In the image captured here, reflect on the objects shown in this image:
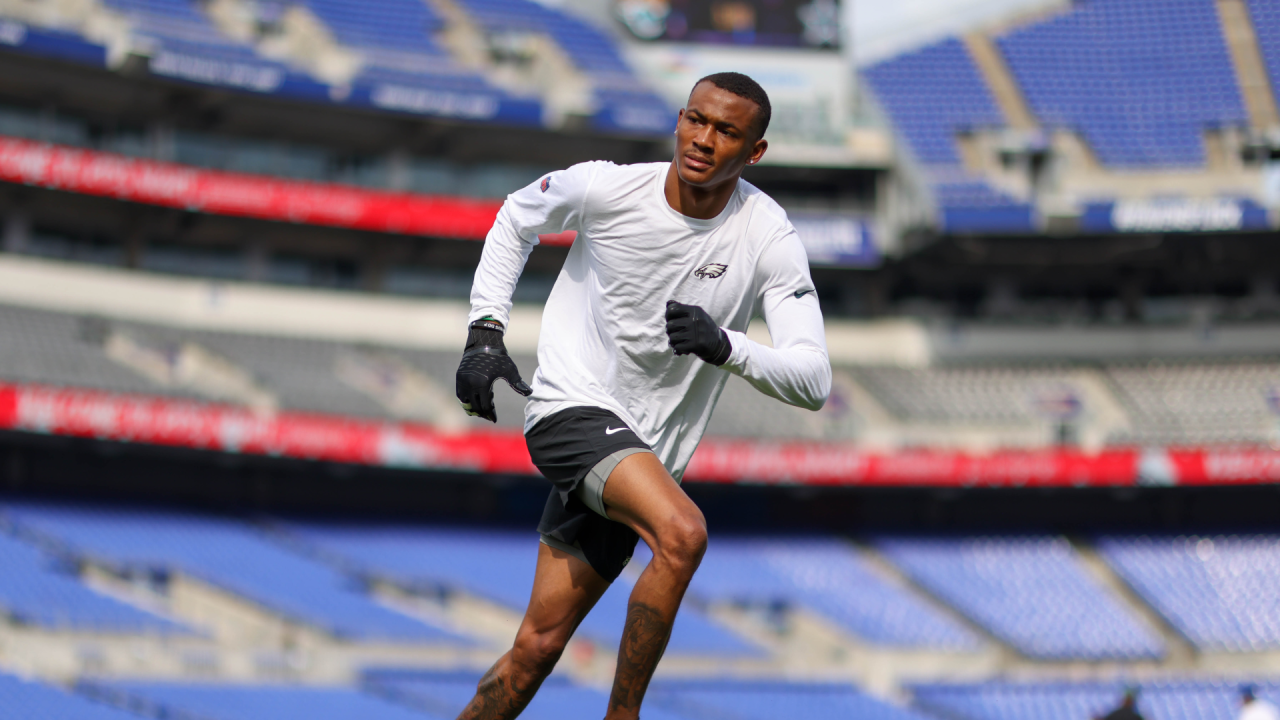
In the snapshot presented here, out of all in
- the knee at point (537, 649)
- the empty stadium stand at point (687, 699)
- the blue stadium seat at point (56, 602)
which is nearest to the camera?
the knee at point (537, 649)

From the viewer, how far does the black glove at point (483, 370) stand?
4.54m

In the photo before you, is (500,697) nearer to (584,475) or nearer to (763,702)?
(584,475)

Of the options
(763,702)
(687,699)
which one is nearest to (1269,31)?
(763,702)

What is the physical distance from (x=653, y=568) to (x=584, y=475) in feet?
1.57

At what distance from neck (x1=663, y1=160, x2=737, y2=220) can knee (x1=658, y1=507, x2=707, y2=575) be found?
46.1 inches

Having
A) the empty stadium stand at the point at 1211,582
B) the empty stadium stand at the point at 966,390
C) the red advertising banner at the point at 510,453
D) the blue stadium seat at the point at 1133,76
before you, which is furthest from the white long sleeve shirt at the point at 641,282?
the blue stadium seat at the point at 1133,76

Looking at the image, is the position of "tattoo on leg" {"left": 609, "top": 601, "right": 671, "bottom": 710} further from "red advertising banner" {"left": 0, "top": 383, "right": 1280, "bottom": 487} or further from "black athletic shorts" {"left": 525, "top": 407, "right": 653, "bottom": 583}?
"red advertising banner" {"left": 0, "top": 383, "right": 1280, "bottom": 487}

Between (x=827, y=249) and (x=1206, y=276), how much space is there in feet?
32.6

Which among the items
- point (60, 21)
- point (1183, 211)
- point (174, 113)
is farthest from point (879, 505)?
point (60, 21)

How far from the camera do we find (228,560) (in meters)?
24.0

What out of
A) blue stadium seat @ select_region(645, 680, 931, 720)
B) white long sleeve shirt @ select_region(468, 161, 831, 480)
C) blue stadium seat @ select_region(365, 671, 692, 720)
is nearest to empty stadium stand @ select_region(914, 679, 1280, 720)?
blue stadium seat @ select_region(645, 680, 931, 720)

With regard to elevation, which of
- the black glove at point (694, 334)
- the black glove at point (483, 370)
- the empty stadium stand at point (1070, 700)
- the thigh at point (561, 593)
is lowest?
the empty stadium stand at point (1070, 700)

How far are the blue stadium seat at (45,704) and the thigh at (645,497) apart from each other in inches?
556

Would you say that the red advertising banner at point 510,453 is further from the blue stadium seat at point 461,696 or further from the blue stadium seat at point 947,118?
the blue stadium seat at point 947,118
